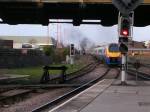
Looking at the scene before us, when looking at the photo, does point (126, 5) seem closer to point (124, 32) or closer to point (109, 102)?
point (124, 32)

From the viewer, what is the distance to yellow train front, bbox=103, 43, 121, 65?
7356 cm

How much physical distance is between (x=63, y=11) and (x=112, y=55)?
127 feet

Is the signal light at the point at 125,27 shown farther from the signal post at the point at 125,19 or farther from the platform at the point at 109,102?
the platform at the point at 109,102

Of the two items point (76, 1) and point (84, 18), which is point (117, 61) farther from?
point (76, 1)

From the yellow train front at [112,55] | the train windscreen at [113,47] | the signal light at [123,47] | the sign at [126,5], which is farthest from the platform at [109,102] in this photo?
the train windscreen at [113,47]

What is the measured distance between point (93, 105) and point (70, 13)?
699 inches

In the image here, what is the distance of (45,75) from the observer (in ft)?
123

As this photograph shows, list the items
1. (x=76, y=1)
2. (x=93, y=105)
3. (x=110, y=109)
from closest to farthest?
(x=110, y=109) → (x=93, y=105) → (x=76, y=1)

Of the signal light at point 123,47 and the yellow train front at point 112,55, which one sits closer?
the signal light at point 123,47

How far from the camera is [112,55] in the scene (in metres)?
73.4

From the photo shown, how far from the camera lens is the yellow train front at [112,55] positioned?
7356cm

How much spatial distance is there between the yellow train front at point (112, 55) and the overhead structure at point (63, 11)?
110ft

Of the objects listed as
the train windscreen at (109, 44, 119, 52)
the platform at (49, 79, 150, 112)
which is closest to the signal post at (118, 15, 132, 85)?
the platform at (49, 79, 150, 112)

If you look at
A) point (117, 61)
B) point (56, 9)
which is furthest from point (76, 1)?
point (117, 61)
